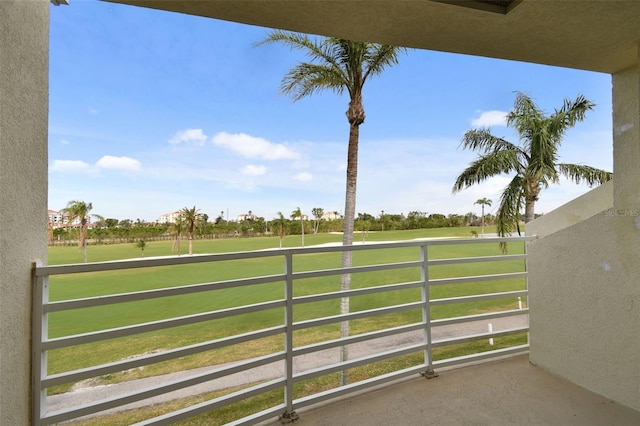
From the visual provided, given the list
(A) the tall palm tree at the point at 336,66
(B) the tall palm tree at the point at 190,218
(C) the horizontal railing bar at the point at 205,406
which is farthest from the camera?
(B) the tall palm tree at the point at 190,218

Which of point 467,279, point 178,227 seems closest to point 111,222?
point 178,227

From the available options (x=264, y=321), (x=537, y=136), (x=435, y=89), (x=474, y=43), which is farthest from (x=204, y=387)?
(x=435, y=89)

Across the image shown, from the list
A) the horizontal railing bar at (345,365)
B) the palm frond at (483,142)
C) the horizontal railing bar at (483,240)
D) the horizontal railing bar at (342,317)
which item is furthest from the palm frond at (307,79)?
the horizontal railing bar at (345,365)

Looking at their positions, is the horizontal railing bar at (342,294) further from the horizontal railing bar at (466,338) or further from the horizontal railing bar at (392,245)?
the horizontal railing bar at (466,338)

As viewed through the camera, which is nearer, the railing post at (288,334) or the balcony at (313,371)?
the balcony at (313,371)

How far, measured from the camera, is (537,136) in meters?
9.07

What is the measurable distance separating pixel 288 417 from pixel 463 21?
106 inches

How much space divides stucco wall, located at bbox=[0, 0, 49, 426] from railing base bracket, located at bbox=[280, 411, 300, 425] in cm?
127

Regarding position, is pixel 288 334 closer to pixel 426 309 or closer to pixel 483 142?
pixel 426 309

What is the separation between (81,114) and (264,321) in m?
36.1

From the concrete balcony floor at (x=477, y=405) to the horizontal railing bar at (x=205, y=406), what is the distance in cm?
29

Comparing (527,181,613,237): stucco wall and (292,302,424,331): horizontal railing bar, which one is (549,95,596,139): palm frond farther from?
(292,302,424,331): horizontal railing bar

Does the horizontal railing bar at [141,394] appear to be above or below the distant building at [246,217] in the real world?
below

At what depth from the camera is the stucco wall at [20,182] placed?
4.09 feet
